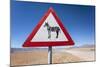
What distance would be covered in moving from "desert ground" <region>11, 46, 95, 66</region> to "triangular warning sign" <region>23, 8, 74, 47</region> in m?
0.06

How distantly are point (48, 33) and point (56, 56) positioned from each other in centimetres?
18

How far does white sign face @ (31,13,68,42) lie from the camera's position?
1.40m

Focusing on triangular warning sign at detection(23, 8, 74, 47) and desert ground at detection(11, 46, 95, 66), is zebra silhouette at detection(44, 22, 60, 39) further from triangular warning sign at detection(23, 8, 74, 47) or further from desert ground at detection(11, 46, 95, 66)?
desert ground at detection(11, 46, 95, 66)

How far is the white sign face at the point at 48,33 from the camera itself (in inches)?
55.2

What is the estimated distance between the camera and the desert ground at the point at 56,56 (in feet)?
4.42

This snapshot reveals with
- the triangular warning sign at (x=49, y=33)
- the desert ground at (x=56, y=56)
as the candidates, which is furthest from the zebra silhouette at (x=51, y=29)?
the desert ground at (x=56, y=56)

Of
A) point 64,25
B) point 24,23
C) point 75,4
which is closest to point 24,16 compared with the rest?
point 24,23

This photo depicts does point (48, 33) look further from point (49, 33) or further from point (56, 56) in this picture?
point (56, 56)

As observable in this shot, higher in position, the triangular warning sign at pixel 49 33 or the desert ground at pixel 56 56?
the triangular warning sign at pixel 49 33

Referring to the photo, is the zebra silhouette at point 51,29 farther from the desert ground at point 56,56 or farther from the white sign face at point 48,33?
the desert ground at point 56,56

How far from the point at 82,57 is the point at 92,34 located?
20 centimetres

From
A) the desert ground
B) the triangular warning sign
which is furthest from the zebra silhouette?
the desert ground

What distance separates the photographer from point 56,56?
4.72 ft
